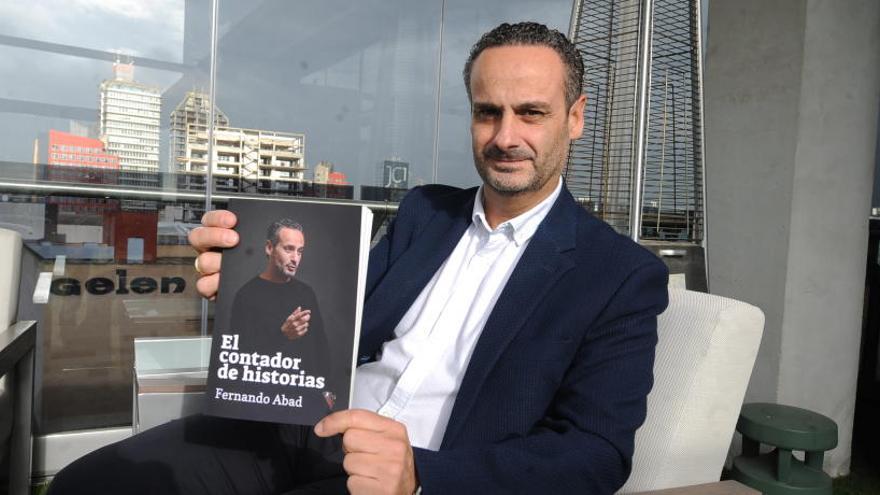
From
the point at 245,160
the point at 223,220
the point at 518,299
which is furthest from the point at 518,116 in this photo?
the point at 245,160

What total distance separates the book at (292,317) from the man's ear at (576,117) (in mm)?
606

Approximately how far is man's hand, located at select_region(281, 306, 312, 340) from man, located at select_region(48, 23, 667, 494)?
0.12 meters

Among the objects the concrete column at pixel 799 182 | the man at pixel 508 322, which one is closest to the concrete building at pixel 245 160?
the man at pixel 508 322

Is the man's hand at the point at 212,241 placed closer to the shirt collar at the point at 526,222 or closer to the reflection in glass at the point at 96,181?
the shirt collar at the point at 526,222

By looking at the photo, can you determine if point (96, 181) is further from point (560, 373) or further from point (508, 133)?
point (560, 373)

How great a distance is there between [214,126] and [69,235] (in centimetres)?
85

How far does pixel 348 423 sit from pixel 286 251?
0.84ft

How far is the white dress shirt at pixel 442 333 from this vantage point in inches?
45.3

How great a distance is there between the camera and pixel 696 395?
3.79 feet

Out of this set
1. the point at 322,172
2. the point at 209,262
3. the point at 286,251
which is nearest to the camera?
the point at 286,251

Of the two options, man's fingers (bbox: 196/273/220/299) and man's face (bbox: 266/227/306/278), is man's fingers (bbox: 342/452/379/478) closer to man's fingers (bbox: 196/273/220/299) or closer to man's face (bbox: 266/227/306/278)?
man's face (bbox: 266/227/306/278)

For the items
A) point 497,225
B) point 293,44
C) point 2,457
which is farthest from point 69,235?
point 497,225

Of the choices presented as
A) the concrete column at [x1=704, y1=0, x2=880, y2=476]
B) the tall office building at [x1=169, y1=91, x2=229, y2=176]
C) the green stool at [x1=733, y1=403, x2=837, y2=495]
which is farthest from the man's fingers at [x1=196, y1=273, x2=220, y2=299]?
the concrete column at [x1=704, y1=0, x2=880, y2=476]

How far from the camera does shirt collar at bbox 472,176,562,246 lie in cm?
128
